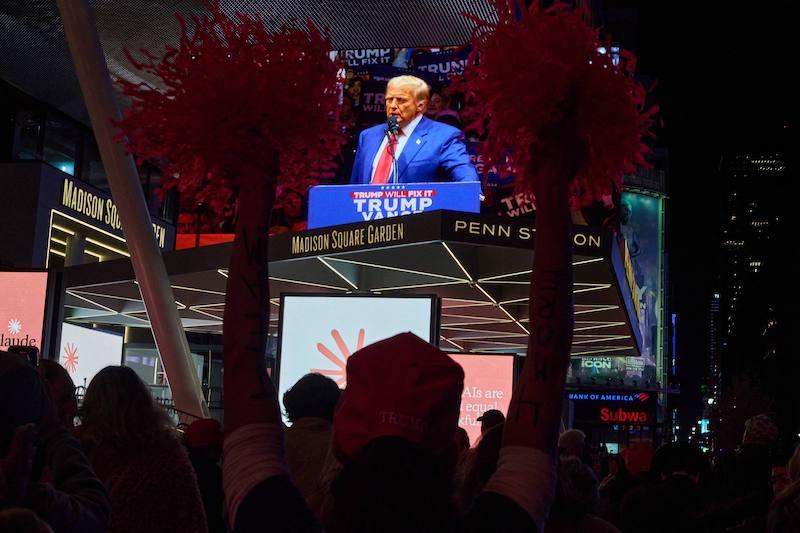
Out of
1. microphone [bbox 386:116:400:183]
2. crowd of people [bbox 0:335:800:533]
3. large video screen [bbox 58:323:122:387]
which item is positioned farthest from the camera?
microphone [bbox 386:116:400:183]

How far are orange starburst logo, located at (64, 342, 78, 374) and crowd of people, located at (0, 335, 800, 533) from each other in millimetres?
5965

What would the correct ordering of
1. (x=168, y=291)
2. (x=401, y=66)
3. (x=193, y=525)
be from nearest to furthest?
(x=193, y=525)
(x=168, y=291)
(x=401, y=66)

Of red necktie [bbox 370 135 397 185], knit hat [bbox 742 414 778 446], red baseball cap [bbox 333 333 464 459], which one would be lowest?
knit hat [bbox 742 414 778 446]

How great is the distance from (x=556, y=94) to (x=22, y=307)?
27.5ft

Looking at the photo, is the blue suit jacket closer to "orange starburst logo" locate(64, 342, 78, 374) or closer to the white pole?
"orange starburst logo" locate(64, 342, 78, 374)

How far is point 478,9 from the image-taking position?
18.6m

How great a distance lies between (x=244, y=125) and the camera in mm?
2412

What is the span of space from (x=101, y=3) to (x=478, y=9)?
20.9 feet

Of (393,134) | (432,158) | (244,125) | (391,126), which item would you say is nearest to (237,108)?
(244,125)

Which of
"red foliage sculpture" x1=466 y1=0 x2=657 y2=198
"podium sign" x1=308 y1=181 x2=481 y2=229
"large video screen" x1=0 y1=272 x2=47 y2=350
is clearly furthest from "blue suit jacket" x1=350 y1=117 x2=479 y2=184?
"red foliage sculpture" x1=466 y1=0 x2=657 y2=198

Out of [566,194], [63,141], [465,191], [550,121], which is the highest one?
[63,141]

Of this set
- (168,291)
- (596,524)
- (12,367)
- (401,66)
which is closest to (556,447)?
(12,367)

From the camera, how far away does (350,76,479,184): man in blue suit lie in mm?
Answer: 17000

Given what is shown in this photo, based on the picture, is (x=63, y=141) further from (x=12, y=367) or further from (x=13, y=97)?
(x=12, y=367)
